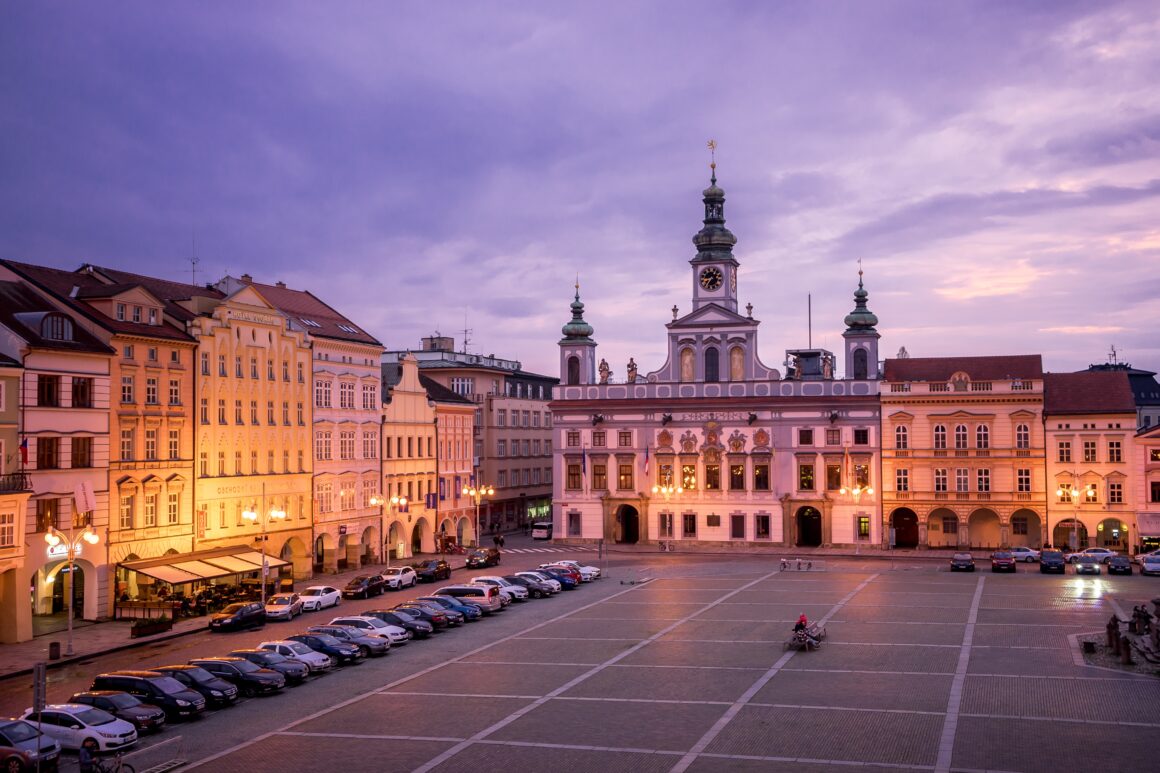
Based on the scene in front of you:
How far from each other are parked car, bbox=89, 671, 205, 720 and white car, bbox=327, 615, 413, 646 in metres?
10.9

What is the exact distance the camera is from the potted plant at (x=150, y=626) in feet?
153

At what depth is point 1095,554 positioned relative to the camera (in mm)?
71188

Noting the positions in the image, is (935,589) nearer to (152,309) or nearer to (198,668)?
(198,668)

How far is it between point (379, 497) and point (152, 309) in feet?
74.5

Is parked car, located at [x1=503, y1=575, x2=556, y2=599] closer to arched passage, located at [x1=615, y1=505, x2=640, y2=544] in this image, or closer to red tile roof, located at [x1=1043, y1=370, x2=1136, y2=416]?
arched passage, located at [x1=615, y1=505, x2=640, y2=544]

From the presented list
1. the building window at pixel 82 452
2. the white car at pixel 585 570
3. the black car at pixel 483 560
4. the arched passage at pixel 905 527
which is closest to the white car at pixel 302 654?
the building window at pixel 82 452

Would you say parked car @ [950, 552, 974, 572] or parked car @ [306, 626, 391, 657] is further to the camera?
parked car @ [950, 552, 974, 572]

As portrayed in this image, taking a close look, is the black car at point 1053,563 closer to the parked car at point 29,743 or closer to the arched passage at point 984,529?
the arched passage at point 984,529

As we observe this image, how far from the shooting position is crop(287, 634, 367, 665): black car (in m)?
40.3

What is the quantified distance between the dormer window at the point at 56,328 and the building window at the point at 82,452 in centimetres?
Answer: 474

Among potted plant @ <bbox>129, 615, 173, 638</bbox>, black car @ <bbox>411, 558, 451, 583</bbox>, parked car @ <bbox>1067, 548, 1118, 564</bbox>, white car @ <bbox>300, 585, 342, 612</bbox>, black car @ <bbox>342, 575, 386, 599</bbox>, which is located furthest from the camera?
parked car @ <bbox>1067, 548, 1118, 564</bbox>

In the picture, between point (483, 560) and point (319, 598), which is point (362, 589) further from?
point (483, 560)

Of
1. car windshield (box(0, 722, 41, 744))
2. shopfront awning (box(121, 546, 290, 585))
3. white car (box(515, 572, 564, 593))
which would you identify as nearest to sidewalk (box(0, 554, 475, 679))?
shopfront awning (box(121, 546, 290, 585))

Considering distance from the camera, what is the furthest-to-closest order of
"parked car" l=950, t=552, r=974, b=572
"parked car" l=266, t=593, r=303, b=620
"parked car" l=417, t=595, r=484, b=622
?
"parked car" l=950, t=552, r=974, b=572 < "parked car" l=266, t=593, r=303, b=620 < "parked car" l=417, t=595, r=484, b=622
